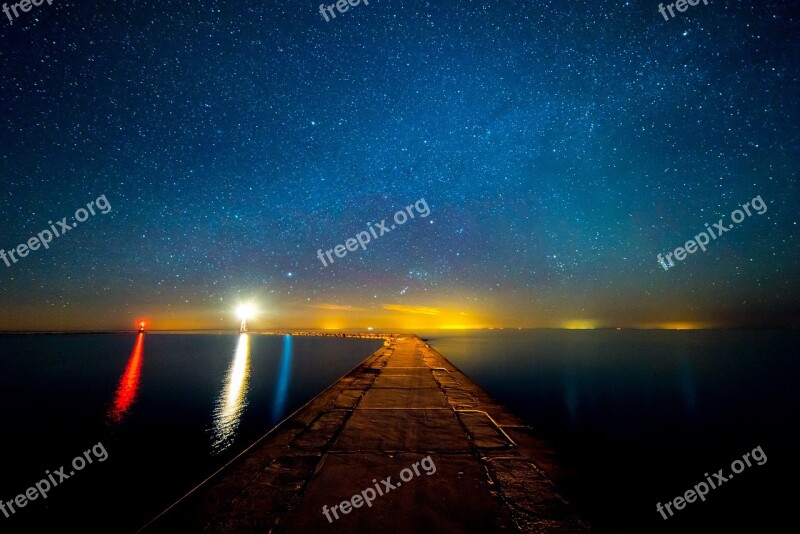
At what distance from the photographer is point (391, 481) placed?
4648 mm

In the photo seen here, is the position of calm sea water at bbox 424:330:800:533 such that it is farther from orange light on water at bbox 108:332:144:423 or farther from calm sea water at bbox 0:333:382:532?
orange light on water at bbox 108:332:144:423

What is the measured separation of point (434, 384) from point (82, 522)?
987cm

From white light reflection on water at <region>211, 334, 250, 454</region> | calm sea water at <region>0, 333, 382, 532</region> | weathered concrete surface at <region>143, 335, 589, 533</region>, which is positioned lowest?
white light reflection on water at <region>211, 334, 250, 454</region>

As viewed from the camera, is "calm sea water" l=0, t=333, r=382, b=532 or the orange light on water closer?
"calm sea water" l=0, t=333, r=382, b=532

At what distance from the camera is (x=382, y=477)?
474 centimetres

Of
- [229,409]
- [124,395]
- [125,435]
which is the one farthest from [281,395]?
[124,395]

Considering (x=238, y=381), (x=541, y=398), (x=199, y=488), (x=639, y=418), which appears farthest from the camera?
(x=238, y=381)

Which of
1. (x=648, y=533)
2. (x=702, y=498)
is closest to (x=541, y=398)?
(x=702, y=498)

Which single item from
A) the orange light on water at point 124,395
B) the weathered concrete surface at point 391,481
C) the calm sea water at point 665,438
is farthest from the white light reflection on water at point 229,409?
the calm sea water at point 665,438

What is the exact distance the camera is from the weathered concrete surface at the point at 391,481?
12.1 feet

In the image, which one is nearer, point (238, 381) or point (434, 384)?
point (434, 384)

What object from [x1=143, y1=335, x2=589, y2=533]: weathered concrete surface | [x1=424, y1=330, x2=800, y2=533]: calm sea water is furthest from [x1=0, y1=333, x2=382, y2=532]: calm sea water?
[x1=424, y1=330, x2=800, y2=533]: calm sea water

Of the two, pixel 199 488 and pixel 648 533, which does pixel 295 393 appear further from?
pixel 648 533

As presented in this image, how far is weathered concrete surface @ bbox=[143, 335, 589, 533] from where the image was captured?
3.70m
